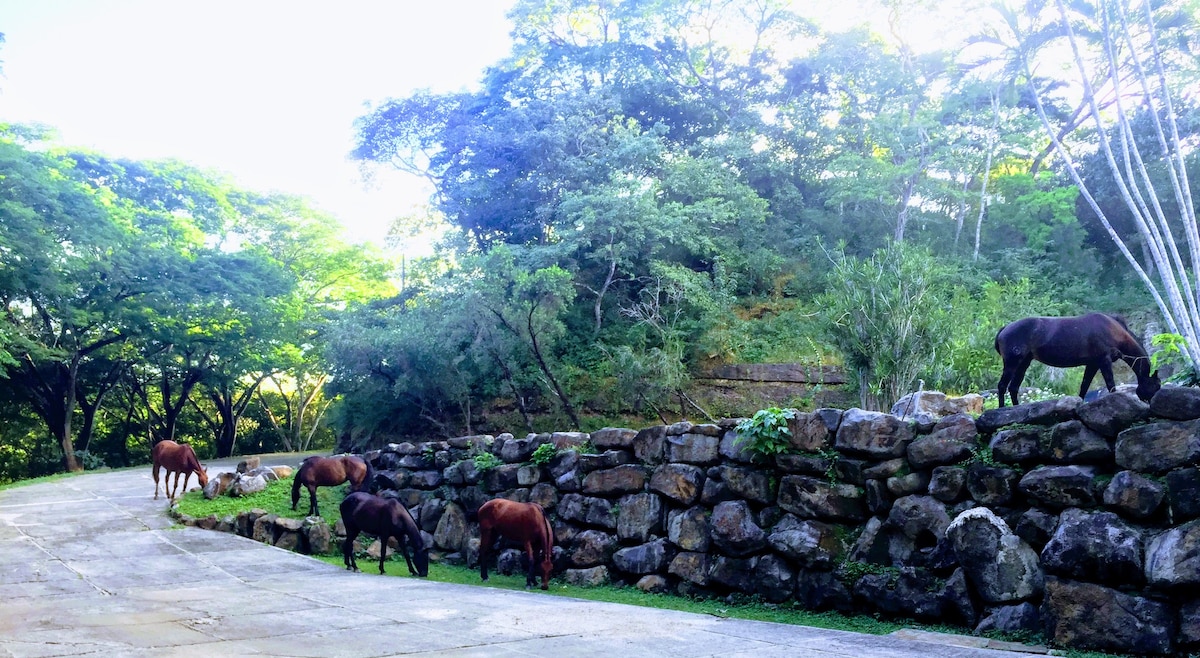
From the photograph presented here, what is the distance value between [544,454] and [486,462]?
115cm

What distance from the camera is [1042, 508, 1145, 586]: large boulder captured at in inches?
214

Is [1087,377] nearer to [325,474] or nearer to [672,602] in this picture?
[672,602]

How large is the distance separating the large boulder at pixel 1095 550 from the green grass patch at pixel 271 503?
9684 mm

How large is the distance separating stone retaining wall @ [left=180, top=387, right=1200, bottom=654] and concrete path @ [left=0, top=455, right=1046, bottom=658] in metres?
0.77

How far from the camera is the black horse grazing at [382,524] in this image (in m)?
9.80

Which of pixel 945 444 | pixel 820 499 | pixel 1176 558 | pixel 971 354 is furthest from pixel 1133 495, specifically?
pixel 971 354

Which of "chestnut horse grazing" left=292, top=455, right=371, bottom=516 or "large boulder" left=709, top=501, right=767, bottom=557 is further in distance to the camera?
"chestnut horse grazing" left=292, top=455, right=371, bottom=516

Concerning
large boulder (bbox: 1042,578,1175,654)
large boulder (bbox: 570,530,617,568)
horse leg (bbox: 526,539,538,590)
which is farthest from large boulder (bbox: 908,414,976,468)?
horse leg (bbox: 526,539,538,590)

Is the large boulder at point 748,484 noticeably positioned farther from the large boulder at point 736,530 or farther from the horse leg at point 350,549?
the horse leg at point 350,549

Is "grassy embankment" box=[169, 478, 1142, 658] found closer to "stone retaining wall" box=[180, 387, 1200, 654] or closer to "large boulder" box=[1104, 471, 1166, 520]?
"stone retaining wall" box=[180, 387, 1200, 654]

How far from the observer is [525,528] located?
30.3 feet

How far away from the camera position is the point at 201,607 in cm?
688

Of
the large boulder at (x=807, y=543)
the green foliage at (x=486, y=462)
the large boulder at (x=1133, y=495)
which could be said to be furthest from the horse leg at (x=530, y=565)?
the large boulder at (x=1133, y=495)

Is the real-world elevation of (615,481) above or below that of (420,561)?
above
